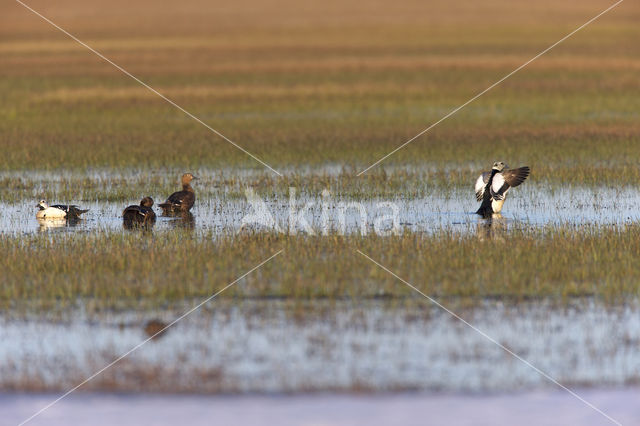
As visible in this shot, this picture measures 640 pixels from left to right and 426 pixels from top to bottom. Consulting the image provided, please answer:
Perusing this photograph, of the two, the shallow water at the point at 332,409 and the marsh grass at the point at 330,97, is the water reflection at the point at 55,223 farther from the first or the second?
the shallow water at the point at 332,409

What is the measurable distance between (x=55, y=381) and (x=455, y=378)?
3.33 meters

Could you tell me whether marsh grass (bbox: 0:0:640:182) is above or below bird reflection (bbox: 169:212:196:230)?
above

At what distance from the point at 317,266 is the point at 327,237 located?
2059 millimetres

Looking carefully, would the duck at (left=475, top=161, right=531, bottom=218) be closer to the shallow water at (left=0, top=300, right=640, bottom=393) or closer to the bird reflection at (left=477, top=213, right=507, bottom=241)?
the bird reflection at (left=477, top=213, right=507, bottom=241)

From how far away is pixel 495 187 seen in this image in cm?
1795

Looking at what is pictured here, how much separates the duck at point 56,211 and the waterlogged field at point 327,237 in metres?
0.25

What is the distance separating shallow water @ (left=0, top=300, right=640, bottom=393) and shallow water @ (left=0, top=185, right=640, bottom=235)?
5.12 metres

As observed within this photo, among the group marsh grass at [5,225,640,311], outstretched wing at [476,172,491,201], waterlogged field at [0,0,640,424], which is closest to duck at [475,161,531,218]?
outstretched wing at [476,172,491,201]

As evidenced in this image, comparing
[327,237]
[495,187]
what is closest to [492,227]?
[495,187]

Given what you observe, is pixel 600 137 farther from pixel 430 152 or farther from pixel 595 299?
pixel 595 299

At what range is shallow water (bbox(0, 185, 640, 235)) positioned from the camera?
17297mm

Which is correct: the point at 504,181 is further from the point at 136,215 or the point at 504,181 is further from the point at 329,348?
the point at 329,348

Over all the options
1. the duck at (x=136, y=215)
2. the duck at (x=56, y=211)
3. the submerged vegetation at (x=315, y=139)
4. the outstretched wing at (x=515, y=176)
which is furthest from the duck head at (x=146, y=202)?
the outstretched wing at (x=515, y=176)

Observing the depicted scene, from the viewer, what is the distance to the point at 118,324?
37.5ft
